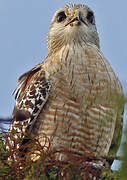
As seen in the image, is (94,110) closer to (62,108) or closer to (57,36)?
(62,108)

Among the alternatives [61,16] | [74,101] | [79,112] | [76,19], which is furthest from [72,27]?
[79,112]

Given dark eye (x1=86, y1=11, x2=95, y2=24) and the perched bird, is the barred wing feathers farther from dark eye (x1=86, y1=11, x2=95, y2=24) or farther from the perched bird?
dark eye (x1=86, y1=11, x2=95, y2=24)

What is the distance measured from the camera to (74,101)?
4910 mm

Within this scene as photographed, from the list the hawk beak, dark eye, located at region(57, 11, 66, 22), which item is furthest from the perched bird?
dark eye, located at region(57, 11, 66, 22)

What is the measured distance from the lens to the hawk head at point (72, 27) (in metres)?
5.76

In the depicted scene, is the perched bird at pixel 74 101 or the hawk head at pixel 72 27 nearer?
the perched bird at pixel 74 101

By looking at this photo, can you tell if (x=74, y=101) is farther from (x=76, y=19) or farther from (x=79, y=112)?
(x=76, y=19)

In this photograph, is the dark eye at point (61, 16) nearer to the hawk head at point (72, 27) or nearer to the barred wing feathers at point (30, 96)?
the hawk head at point (72, 27)

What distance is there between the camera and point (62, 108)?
4871 millimetres

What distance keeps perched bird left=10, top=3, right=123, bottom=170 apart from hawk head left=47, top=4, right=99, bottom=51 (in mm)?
17

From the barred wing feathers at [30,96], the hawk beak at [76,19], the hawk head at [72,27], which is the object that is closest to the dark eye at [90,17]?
the hawk head at [72,27]

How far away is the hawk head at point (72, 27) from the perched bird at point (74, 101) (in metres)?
0.02

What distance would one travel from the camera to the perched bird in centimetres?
487

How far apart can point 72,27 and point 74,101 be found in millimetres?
1414
